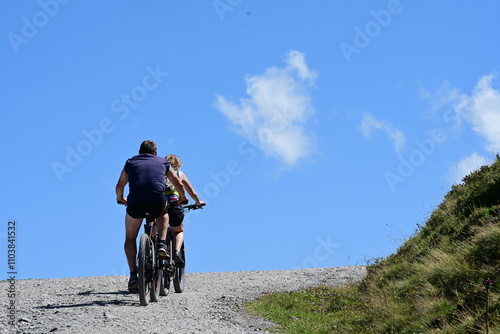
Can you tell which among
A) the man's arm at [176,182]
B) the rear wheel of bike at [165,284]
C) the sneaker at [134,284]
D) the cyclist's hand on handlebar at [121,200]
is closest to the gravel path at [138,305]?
the rear wheel of bike at [165,284]

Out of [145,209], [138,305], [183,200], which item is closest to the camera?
[145,209]

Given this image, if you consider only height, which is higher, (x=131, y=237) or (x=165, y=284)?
(x=131, y=237)

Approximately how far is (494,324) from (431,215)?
7.70 metres

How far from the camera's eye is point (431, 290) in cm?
998

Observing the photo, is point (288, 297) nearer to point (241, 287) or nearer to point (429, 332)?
point (241, 287)

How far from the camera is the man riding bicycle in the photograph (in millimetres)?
10227

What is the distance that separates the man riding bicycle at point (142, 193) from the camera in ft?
33.6

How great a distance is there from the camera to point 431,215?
1520cm

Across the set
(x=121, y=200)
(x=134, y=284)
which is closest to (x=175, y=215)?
(x=121, y=200)

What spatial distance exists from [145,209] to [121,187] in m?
0.67

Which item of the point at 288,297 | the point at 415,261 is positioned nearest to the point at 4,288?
the point at 288,297

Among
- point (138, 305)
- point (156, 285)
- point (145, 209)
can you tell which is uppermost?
point (145, 209)

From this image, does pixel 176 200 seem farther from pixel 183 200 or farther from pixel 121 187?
pixel 121 187

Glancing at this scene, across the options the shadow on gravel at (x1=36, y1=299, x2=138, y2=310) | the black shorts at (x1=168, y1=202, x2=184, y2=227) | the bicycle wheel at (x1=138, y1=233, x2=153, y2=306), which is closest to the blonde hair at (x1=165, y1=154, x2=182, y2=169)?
the black shorts at (x1=168, y1=202, x2=184, y2=227)
